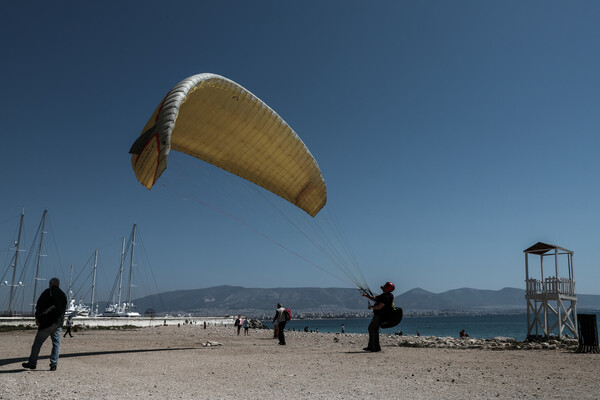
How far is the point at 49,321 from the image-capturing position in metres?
7.57

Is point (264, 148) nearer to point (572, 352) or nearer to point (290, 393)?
point (290, 393)

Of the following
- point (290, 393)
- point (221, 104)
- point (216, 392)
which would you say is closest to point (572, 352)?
point (290, 393)

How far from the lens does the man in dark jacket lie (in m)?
7.42

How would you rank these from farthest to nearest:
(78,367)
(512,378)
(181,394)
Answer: (78,367), (512,378), (181,394)

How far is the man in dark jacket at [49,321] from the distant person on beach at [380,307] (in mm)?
6652

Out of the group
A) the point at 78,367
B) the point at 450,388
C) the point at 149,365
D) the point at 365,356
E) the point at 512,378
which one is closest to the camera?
the point at 450,388

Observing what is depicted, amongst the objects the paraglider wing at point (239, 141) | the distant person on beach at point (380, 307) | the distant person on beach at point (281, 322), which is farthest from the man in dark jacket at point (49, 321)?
the distant person on beach at point (281, 322)

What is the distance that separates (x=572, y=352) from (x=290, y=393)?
915 centimetres

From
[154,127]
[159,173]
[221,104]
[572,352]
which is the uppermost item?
[221,104]

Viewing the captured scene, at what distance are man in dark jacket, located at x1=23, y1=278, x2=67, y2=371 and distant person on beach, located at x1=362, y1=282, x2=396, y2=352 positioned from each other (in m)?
6.65

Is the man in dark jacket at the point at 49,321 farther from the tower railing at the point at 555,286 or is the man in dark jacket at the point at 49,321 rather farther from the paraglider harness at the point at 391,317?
the tower railing at the point at 555,286

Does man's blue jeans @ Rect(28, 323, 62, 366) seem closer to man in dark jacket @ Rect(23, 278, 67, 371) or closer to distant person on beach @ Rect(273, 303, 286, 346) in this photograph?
man in dark jacket @ Rect(23, 278, 67, 371)

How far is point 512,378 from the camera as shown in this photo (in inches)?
289

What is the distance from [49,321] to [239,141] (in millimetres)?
6469
